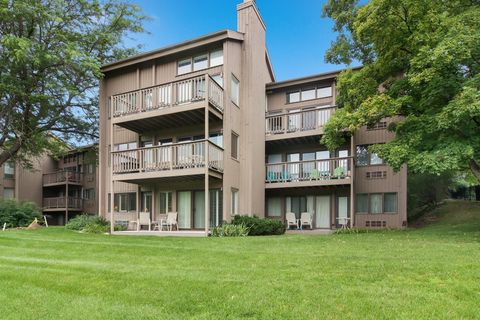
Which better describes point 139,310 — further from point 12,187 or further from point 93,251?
point 12,187

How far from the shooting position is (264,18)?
21.9m

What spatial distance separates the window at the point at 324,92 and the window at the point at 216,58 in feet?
20.8

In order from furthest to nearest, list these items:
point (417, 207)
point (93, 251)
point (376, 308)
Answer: point (417, 207)
point (93, 251)
point (376, 308)

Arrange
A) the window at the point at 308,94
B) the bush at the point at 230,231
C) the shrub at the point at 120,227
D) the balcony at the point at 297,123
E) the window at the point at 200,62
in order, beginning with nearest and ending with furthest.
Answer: the bush at the point at 230,231
the window at the point at 200,62
the shrub at the point at 120,227
the balcony at the point at 297,123
the window at the point at 308,94

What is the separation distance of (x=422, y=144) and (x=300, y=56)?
19376 millimetres

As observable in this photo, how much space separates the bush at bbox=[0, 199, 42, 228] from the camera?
2670cm

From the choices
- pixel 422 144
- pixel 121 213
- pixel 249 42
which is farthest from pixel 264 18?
pixel 121 213

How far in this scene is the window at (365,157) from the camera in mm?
20298

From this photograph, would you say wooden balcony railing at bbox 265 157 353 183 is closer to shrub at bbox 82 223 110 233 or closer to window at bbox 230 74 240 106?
window at bbox 230 74 240 106

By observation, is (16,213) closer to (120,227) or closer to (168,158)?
(120,227)

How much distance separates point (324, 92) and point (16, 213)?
23030 mm

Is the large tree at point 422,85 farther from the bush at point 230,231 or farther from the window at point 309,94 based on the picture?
the bush at point 230,231

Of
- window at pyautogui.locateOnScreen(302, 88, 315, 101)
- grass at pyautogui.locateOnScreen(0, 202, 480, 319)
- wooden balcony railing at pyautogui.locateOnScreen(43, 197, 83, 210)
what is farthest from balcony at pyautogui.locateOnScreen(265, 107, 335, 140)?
wooden balcony railing at pyautogui.locateOnScreen(43, 197, 83, 210)

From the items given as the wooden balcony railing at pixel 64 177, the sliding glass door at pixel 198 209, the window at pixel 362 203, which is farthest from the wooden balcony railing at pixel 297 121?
the wooden balcony railing at pixel 64 177
